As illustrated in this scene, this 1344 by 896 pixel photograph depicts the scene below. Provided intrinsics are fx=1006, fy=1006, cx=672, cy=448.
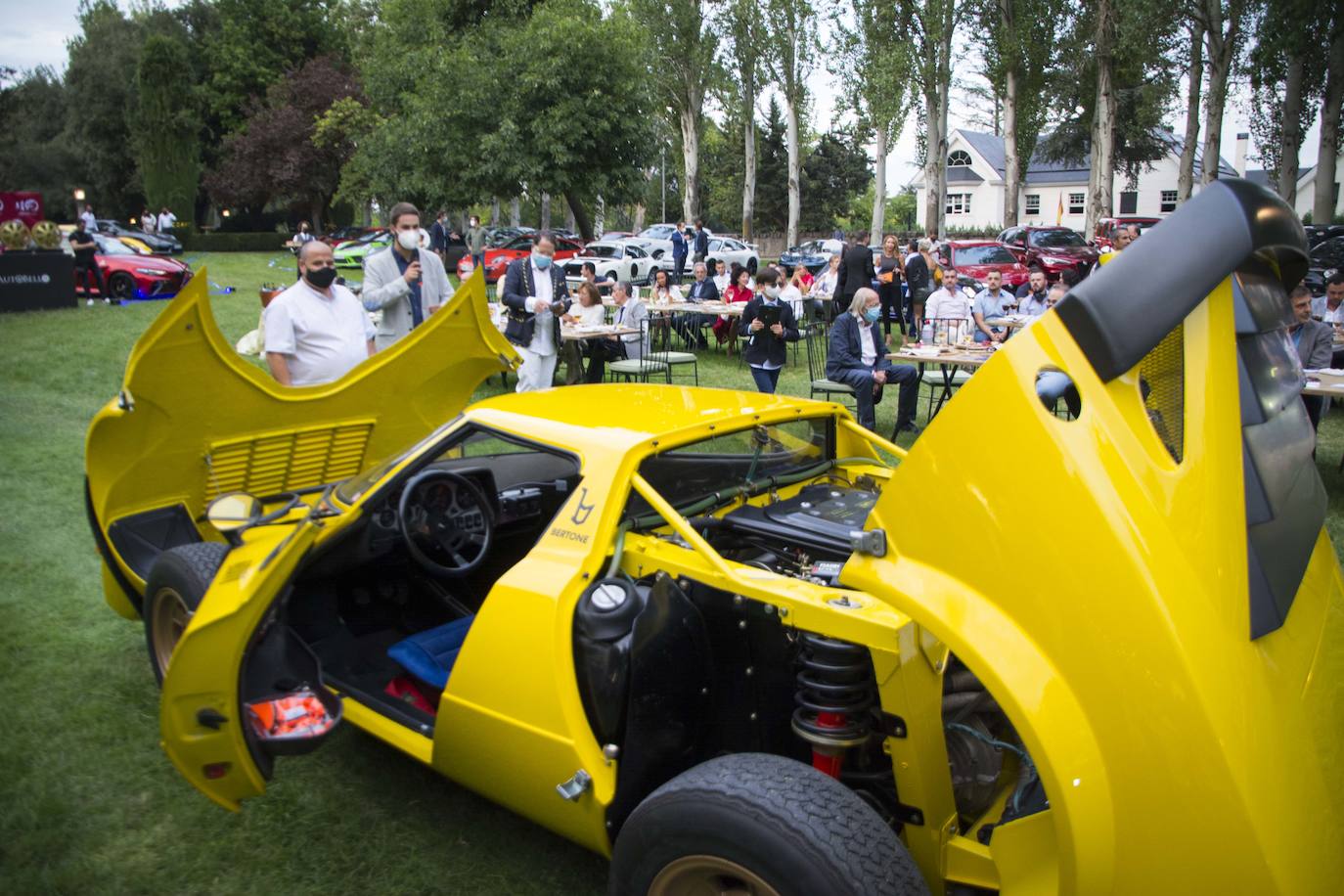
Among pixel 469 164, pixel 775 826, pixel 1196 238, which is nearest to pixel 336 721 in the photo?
pixel 775 826

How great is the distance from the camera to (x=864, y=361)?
8.77m

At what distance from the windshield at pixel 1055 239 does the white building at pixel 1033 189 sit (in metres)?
35.1

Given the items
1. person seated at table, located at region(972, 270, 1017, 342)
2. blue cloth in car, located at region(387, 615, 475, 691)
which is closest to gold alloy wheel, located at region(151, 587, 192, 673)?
blue cloth in car, located at region(387, 615, 475, 691)

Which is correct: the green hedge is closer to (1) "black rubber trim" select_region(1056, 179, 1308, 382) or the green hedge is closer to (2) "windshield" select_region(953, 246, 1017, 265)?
(2) "windshield" select_region(953, 246, 1017, 265)

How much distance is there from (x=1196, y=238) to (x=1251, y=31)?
2867 centimetres

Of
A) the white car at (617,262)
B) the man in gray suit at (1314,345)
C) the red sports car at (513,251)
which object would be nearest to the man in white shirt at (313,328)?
the man in gray suit at (1314,345)

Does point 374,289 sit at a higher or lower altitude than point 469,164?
lower

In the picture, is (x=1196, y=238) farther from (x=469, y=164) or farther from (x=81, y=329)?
(x=469, y=164)

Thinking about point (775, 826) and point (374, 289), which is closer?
point (775, 826)

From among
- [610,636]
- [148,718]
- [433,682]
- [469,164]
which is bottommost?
[148,718]

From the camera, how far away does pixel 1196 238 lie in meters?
1.87

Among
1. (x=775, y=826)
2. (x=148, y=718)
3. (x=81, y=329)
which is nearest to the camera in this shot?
(x=775, y=826)

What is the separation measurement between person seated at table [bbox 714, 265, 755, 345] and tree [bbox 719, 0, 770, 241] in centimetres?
2493

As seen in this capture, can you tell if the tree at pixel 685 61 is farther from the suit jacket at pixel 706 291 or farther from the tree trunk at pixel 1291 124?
the suit jacket at pixel 706 291
